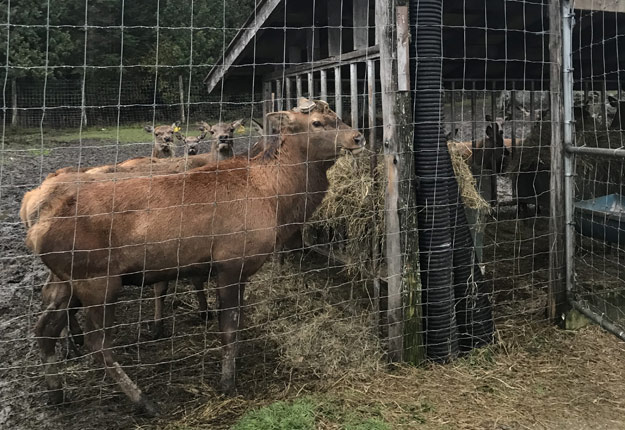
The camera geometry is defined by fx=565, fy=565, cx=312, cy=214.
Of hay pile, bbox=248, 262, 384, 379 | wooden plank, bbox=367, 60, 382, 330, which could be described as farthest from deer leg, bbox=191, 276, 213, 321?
wooden plank, bbox=367, 60, 382, 330

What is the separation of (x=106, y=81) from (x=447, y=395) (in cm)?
2801

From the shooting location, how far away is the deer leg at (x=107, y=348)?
4.14m

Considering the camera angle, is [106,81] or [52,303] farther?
[106,81]

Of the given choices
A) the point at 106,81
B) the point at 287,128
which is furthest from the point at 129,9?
the point at 287,128

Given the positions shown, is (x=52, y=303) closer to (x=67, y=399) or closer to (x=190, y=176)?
(x=67, y=399)

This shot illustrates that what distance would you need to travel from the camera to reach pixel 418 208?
470cm

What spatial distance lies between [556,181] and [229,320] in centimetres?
332

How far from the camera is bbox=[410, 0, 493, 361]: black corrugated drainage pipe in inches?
180

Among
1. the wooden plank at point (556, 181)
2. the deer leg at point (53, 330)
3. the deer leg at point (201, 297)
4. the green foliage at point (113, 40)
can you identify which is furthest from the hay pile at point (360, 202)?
the green foliage at point (113, 40)

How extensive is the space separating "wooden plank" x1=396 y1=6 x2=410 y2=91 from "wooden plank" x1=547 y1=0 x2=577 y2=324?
5.59 ft

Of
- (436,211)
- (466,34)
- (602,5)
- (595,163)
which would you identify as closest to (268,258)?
(436,211)

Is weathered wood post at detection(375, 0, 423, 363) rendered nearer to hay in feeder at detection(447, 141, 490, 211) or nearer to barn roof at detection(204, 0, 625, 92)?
barn roof at detection(204, 0, 625, 92)

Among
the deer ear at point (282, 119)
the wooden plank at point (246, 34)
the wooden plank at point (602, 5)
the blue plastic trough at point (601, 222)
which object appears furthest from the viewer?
the wooden plank at point (246, 34)

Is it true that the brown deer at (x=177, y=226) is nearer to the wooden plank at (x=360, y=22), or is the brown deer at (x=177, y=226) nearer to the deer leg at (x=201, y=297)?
the wooden plank at (x=360, y=22)
